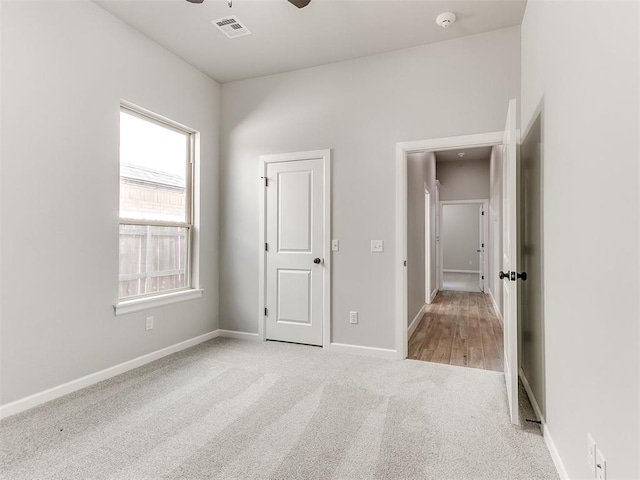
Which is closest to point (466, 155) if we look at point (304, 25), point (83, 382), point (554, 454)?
point (304, 25)

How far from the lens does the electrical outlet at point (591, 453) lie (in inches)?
49.3

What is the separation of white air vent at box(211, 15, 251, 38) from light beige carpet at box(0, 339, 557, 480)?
9.59 ft

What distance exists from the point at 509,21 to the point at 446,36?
19.4 inches

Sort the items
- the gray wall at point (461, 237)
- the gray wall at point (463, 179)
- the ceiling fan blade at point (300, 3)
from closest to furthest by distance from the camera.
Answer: the ceiling fan blade at point (300, 3), the gray wall at point (463, 179), the gray wall at point (461, 237)


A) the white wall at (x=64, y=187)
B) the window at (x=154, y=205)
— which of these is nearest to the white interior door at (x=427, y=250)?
the window at (x=154, y=205)

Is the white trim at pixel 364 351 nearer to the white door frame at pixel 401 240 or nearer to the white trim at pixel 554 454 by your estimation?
the white door frame at pixel 401 240

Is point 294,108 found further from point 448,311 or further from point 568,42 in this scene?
point 448,311

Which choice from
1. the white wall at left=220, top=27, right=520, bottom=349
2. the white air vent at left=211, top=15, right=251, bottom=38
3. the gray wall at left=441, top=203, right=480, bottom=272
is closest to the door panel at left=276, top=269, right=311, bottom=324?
the white wall at left=220, top=27, right=520, bottom=349

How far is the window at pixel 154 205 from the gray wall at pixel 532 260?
3.12 meters

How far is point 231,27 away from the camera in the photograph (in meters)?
3.00

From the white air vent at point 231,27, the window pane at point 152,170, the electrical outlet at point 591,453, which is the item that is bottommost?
the electrical outlet at point 591,453

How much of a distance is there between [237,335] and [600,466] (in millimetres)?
3430

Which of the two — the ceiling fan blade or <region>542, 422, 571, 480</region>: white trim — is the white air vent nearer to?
the ceiling fan blade

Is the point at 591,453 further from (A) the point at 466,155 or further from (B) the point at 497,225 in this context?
(A) the point at 466,155
